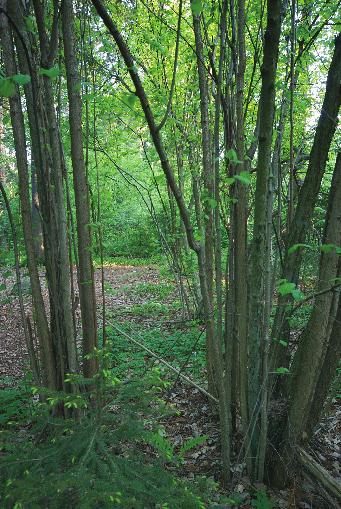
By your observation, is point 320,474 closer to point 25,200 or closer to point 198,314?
point 198,314

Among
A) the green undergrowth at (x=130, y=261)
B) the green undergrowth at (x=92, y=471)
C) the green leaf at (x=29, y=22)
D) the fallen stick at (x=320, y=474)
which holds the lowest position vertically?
the green undergrowth at (x=130, y=261)

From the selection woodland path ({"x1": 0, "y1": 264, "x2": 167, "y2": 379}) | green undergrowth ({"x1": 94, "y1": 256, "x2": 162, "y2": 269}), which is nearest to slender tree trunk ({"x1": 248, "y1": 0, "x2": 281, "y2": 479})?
woodland path ({"x1": 0, "y1": 264, "x2": 167, "y2": 379})

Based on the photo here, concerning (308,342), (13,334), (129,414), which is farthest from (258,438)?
(13,334)

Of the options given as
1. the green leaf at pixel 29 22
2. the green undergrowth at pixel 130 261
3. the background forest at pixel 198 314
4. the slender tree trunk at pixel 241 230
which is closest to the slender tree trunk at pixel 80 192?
the background forest at pixel 198 314

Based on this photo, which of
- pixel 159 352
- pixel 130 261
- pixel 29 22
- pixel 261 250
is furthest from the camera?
pixel 130 261

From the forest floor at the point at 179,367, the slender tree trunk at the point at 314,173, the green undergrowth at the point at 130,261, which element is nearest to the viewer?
the slender tree trunk at the point at 314,173

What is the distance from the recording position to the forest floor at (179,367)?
2.53 meters

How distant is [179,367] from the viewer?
15.2 ft

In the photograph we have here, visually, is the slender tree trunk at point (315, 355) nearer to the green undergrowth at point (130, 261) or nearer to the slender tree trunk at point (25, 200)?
the slender tree trunk at point (25, 200)

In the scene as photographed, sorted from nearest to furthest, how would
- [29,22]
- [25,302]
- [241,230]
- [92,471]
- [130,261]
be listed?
[92,471]
[29,22]
[241,230]
[25,302]
[130,261]

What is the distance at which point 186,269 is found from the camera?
6.37m

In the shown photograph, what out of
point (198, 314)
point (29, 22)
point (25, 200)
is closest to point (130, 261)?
point (198, 314)

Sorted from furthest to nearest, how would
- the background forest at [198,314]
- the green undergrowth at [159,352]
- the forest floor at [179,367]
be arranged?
the green undergrowth at [159,352] → the forest floor at [179,367] → the background forest at [198,314]

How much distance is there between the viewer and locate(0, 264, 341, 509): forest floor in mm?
2533
